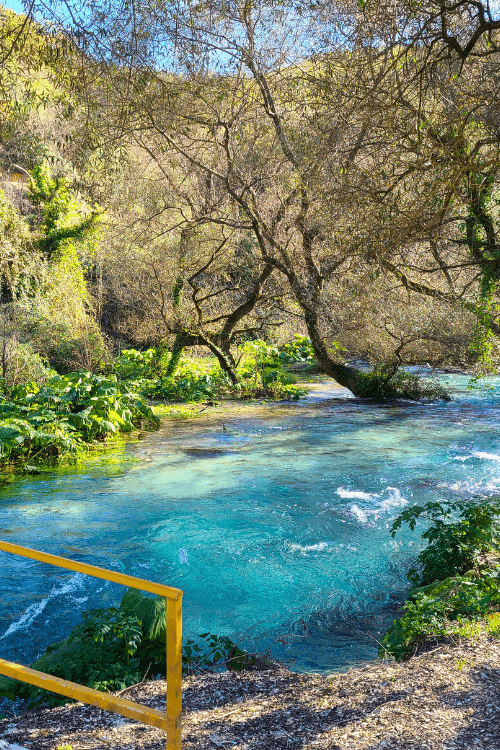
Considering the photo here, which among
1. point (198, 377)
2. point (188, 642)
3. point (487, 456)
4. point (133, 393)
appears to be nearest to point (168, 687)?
point (188, 642)

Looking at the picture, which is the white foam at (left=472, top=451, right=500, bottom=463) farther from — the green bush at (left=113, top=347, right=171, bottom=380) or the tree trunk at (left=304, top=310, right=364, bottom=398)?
the green bush at (left=113, top=347, right=171, bottom=380)

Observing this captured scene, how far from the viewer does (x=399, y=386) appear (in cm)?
1819

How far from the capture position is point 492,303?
34.0ft

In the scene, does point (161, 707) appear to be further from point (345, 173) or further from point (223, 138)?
point (223, 138)

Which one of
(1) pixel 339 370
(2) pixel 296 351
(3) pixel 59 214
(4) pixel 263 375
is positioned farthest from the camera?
(2) pixel 296 351

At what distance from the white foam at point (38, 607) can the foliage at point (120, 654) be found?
0.87m

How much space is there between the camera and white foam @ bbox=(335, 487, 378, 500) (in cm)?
963

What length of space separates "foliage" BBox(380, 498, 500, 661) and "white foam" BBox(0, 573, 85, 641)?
3137 mm

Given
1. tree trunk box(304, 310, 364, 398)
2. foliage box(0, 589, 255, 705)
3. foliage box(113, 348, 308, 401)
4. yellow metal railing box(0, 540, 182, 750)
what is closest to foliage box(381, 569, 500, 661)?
foliage box(0, 589, 255, 705)

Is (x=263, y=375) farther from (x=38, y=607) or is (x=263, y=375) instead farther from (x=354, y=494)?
(x=38, y=607)

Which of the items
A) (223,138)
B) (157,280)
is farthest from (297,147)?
(157,280)

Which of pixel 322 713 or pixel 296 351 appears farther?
pixel 296 351

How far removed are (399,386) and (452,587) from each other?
42.8 ft

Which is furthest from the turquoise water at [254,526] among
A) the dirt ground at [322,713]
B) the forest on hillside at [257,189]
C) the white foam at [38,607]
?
the forest on hillside at [257,189]
